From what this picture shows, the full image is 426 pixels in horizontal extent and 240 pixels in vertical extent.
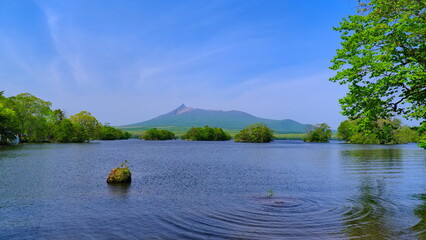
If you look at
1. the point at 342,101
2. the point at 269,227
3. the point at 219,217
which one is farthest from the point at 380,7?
the point at 219,217

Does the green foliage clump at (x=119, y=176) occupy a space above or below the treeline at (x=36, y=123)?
below

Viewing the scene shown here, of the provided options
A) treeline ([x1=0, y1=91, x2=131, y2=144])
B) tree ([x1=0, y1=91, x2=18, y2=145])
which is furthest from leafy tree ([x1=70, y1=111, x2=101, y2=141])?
tree ([x1=0, y1=91, x2=18, y2=145])

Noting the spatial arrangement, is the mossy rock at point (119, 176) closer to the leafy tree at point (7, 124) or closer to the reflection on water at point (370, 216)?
the reflection on water at point (370, 216)

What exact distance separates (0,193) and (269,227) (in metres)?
23.7

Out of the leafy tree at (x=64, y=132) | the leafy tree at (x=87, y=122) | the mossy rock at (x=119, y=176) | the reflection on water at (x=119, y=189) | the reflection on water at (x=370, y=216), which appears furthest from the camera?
the leafy tree at (x=87, y=122)

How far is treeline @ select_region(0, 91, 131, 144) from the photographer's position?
97.6 metres

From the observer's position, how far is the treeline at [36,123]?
97.6 meters

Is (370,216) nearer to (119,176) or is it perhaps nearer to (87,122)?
(119,176)

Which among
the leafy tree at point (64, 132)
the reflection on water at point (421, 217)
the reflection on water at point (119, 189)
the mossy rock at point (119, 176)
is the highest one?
the leafy tree at point (64, 132)

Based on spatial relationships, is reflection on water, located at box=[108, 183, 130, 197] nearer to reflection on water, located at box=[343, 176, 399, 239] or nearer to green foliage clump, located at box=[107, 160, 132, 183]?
green foliage clump, located at box=[107, 160, 132, 183]

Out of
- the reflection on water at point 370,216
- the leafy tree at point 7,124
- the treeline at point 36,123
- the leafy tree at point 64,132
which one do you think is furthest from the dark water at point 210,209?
the leafy tree at point 64,132

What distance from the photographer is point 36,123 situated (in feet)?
387

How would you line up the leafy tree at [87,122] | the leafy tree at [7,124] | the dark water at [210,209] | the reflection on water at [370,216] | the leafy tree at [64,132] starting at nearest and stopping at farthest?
the reflection on water at [370,216] → the dark water at [210,209] → the leafy tree at [7,124] → the leafy tree at [64,132] → the leafy tree at [87,122]

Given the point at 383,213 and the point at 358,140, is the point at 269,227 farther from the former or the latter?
the point at 358,140
